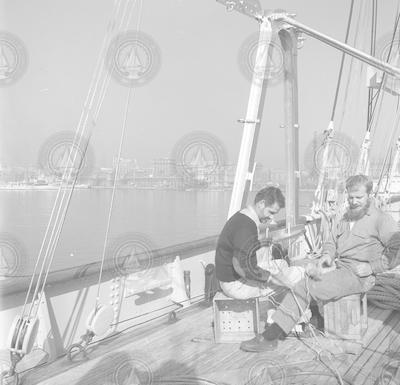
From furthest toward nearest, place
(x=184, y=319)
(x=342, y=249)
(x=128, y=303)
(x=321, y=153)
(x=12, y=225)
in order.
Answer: (x=12, y=225)
(x=321, y=153)
(x=128, y=303)
(x=184, y=319)
(x=342, y=249)

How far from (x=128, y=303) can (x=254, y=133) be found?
2096 mm

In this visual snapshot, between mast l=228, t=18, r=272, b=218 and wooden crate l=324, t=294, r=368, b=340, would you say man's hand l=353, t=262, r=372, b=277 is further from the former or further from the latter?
mast l=228, t=18, r=272, b=218

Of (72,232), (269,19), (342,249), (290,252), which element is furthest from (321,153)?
(72,232)

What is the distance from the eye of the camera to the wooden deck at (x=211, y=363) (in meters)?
2.49

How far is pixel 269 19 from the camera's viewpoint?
175 inches

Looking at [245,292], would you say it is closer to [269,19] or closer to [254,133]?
[254,133]

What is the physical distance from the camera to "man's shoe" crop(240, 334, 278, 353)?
287cm
